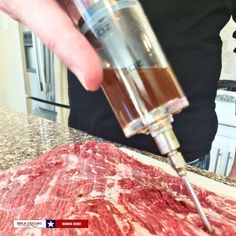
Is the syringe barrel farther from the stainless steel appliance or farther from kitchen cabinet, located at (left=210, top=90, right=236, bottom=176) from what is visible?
the stainless steel appliance

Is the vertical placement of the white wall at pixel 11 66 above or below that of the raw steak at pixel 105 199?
above

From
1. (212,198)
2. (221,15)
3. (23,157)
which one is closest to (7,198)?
(23,157)

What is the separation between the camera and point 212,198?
67 cm

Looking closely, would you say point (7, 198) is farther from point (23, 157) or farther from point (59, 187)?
point (23, 157)

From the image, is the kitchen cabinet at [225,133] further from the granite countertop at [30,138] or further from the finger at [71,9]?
the finger at [71,9]

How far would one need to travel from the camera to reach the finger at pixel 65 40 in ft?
1.19

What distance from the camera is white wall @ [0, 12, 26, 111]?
267 cm

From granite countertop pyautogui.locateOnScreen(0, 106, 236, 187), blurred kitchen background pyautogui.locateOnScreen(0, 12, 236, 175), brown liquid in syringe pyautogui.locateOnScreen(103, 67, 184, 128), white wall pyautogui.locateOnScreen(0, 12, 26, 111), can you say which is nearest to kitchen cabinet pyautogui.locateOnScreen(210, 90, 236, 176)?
blurred kitchen background pyautogui.locateOnScreen(0, 12, 236, 175)

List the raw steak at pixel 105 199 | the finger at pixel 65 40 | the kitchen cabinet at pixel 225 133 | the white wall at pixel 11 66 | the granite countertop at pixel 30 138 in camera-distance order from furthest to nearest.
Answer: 1. the white wall at pixel 11 66
2. the kitchen cabinet at pixel 225 133
3. the granite countertop at pixel 30 138
4. the raw steak at pixel 105 199
5. the finger at pixel 65 40

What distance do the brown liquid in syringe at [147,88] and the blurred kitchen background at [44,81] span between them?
5.12ft

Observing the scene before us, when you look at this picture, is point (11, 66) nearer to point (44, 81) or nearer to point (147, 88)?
point (44, 81)

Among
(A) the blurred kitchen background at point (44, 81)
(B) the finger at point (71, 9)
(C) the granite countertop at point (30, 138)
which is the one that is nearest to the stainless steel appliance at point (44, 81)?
(A) the blurred kitchen background at point (44, 81)

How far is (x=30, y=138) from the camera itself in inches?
43.8

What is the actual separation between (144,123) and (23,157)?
2.16 ft
